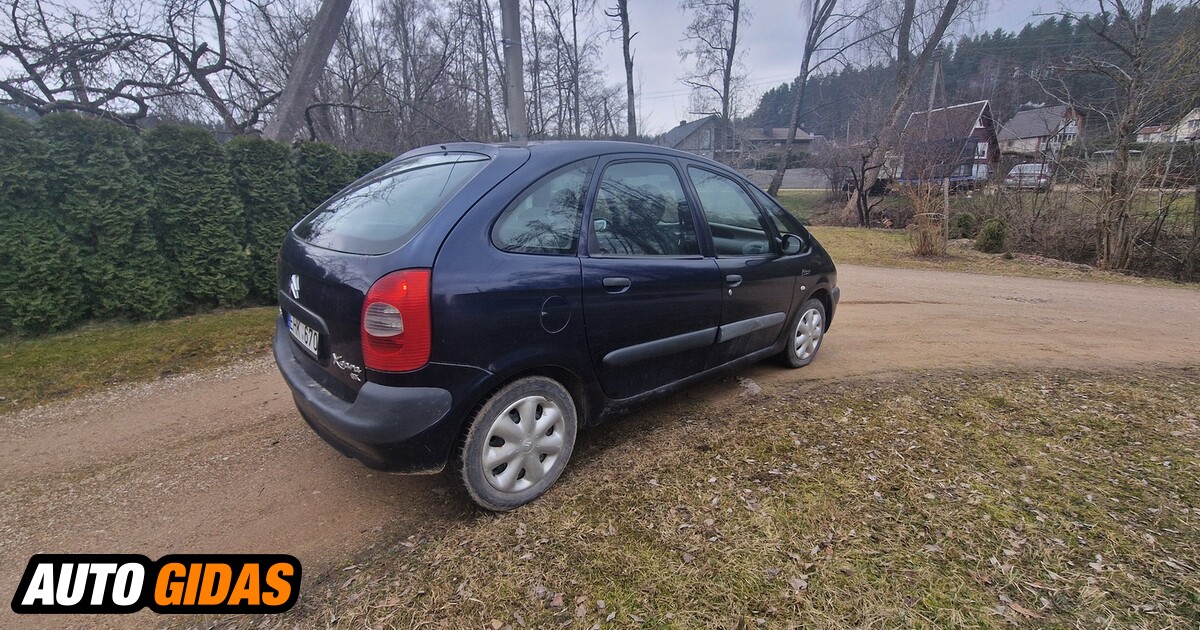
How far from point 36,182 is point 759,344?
6.50 meters

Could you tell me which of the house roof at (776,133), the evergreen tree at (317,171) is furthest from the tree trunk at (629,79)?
the house roof at (776,133)

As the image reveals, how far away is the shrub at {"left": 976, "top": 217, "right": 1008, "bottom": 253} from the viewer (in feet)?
37.7

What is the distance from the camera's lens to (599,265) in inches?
93.7

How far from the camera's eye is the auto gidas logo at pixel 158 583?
187 cm

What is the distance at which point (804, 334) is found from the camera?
158 inches

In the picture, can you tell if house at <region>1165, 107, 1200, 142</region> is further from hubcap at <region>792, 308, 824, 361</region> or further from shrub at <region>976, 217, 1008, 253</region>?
hubcap at <region>792, 308, 824, 361</region>

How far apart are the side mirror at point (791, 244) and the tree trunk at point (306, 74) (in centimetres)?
801

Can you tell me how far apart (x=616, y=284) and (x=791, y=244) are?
5.82 ft

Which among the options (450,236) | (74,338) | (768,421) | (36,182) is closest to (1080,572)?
(768,421)

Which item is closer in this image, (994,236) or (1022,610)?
(1022,610)

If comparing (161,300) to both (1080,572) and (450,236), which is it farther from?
(1080,572)

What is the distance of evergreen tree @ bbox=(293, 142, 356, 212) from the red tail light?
18.2 feet

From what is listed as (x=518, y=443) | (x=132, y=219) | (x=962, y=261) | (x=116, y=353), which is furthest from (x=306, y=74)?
(x=962, y=261)

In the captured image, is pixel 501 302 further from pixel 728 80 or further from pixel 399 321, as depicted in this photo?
pixel 728 80
